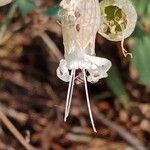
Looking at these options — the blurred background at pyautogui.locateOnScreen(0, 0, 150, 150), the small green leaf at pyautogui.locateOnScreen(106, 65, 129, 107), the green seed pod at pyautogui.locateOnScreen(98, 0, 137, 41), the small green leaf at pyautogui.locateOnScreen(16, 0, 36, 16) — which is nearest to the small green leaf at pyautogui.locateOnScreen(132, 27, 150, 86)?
the blurred background at pyautogui.locateOnScreen(0, 0, 150, 150)

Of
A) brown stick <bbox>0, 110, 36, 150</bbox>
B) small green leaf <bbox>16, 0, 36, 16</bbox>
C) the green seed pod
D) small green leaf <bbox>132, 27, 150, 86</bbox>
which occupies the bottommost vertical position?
brown stick <bbox>0, 110, 36, 150</bbox>

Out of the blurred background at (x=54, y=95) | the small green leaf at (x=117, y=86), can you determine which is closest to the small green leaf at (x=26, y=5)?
the blurred background at (x=54, y=95)

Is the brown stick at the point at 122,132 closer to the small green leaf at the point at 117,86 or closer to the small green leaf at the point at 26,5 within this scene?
the small green leaf at the point at 117,86

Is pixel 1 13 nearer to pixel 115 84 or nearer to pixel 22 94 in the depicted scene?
pixel 22 94

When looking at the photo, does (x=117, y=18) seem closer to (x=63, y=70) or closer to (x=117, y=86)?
(x=63, y=70)

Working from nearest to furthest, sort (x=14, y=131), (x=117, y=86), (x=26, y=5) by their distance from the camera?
(x=26, y=5)
(x=14, y=131)
(x=117, y=86)

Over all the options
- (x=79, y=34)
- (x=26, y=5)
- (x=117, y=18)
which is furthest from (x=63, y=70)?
(x=26, y=5)

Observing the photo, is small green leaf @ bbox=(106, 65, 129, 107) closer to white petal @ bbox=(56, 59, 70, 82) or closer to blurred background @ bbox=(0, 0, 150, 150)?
blurred background @ bbox=(0, 0, 150, 150)
